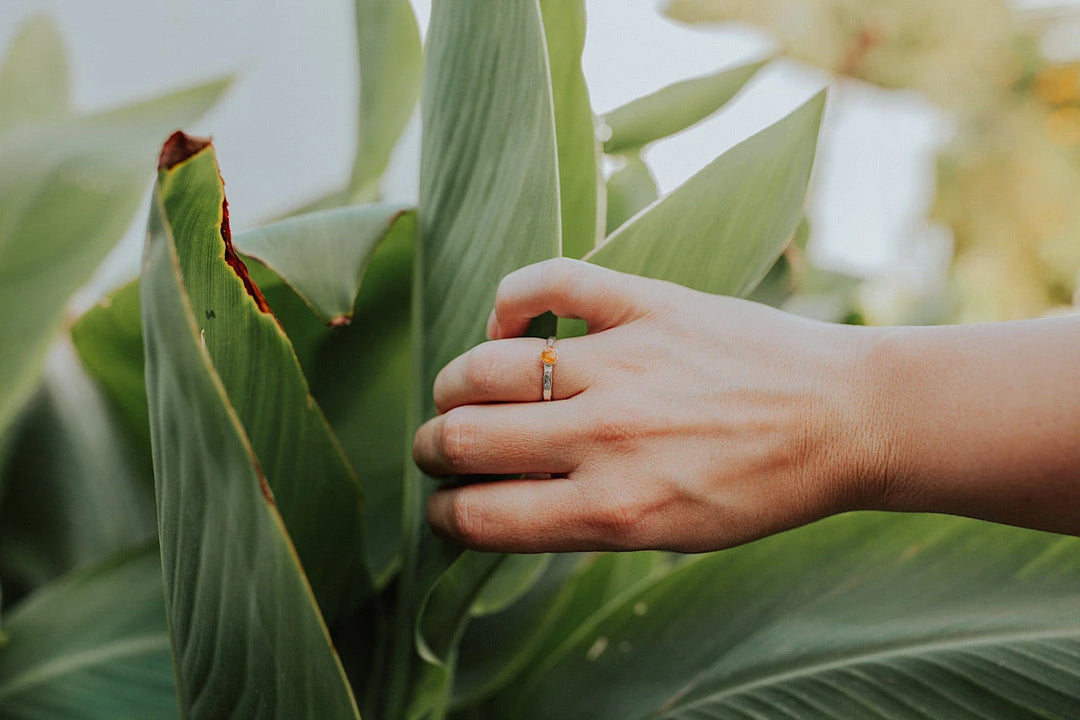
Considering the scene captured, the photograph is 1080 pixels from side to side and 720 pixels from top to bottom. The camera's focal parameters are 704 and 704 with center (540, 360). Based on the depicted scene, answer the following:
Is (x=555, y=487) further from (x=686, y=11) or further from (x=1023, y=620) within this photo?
(x=686, y=11)

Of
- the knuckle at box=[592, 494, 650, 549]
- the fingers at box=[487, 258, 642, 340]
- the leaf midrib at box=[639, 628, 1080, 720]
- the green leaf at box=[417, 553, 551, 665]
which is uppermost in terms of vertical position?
the fingers at box=[487, 258, 642, 340]

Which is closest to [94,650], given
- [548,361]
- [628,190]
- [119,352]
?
[119,352]

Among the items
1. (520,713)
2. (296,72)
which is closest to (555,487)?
(520,713)

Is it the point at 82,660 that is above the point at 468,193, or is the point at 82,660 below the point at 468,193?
below

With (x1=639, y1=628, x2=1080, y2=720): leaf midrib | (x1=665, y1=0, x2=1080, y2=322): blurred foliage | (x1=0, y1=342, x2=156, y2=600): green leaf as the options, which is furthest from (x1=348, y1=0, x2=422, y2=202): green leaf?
(x1=665, y1=0, x2=1080, y2=322): blurred foliage

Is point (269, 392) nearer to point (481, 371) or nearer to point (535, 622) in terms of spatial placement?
point (481, 371)

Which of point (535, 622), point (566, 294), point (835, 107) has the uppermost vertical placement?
point (835, 107)

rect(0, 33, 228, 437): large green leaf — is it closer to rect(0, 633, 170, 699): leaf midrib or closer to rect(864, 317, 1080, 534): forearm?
rect(0, 633, 170, 699): leaf midrib
